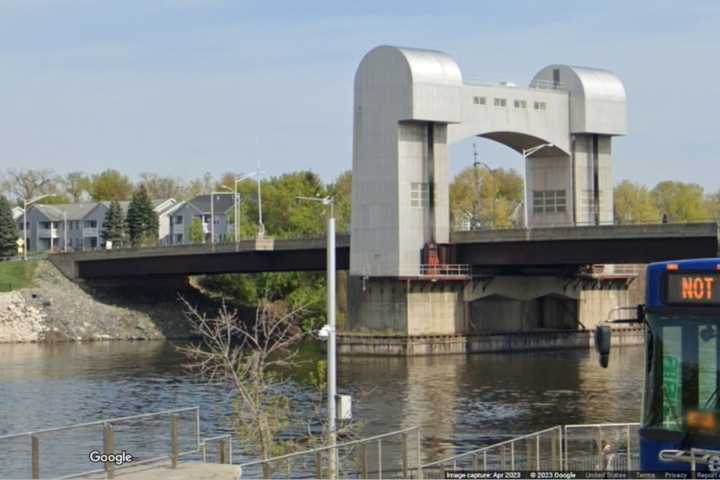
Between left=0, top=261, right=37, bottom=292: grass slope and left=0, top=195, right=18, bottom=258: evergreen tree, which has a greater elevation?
left=0, top=195, right=18, bottom=258: evergreen tree

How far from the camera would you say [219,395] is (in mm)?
A: 70438

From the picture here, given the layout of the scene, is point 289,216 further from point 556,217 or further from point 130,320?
point 556,217

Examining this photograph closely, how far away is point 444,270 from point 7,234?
78.0 metres

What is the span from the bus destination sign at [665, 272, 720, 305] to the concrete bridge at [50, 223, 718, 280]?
6729 cm

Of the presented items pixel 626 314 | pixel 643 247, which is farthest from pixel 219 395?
pixel 626 314

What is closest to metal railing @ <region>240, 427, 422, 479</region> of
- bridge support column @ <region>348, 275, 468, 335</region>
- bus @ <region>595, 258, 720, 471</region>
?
bus @ <region>595, 258, 720, 471</region>

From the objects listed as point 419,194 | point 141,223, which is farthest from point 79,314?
point 141,223

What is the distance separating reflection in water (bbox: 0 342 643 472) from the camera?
5947 cm

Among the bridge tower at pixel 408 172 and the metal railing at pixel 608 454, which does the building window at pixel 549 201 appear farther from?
the metal railing at pixel 608 454

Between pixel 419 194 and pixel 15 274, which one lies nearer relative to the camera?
pixel 419 194

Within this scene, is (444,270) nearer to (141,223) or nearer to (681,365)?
(681,365)

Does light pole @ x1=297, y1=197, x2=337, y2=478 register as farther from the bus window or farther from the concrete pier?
the concrete pier

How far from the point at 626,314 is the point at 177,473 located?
83.4m

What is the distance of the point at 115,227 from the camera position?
178 m
